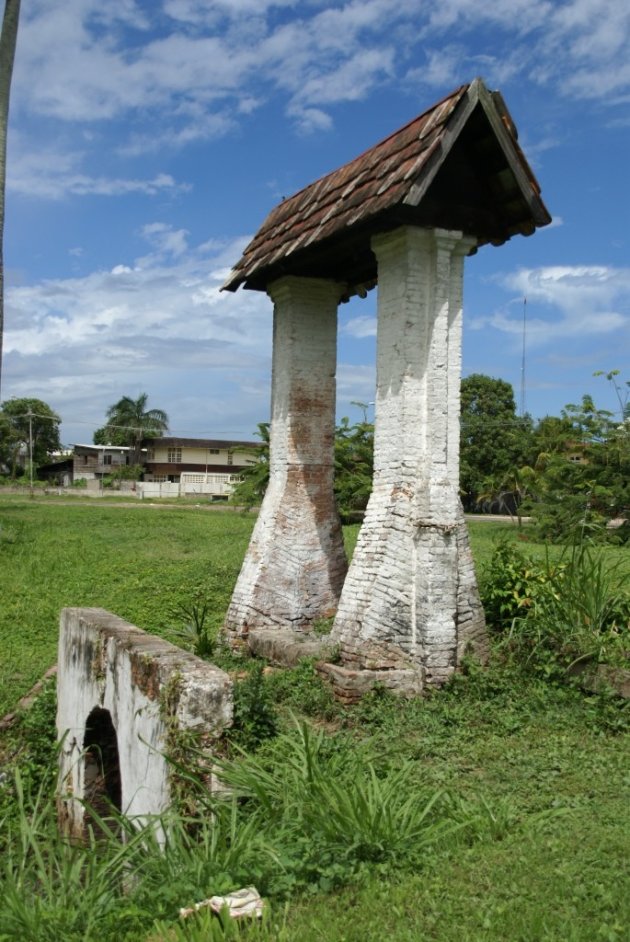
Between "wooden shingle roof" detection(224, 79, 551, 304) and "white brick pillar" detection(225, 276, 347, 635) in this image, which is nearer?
"wooden shingle roof" detection(224, 79, 551, 304)

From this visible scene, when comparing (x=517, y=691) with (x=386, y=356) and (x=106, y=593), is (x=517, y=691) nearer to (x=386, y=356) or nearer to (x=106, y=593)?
(x=386, y=356)

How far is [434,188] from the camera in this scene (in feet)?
23.6

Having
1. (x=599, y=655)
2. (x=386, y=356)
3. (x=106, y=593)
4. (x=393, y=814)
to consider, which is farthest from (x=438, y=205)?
(x=106, y=593)

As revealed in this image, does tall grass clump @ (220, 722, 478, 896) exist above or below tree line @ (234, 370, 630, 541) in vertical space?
below

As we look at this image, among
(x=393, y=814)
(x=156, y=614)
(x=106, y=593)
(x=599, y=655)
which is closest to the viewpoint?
(x=393, y=814)

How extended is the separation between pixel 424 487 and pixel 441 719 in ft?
6.21

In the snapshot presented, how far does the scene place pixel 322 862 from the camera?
156 inches

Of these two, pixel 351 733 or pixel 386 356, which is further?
pixel 386 356

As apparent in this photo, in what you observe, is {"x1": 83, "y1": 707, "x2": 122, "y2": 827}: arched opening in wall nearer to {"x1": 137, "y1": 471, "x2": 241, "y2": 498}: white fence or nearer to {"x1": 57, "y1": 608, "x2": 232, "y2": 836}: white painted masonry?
{"x1": 57, "y1": 608, "x2": 232, "y2": 836}: white painted masonry

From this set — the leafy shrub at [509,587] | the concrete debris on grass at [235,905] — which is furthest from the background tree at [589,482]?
the concrete debris on grass at [235,905]

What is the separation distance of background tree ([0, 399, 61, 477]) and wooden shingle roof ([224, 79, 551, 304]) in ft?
138

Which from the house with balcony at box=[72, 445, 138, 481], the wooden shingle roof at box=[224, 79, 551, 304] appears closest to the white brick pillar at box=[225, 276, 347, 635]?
the wooden shingle roof at box=[224, 79, 551, 304]

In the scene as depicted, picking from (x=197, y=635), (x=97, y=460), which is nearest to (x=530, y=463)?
(x=197, y=635)

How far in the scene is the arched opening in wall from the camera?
6859 mm
